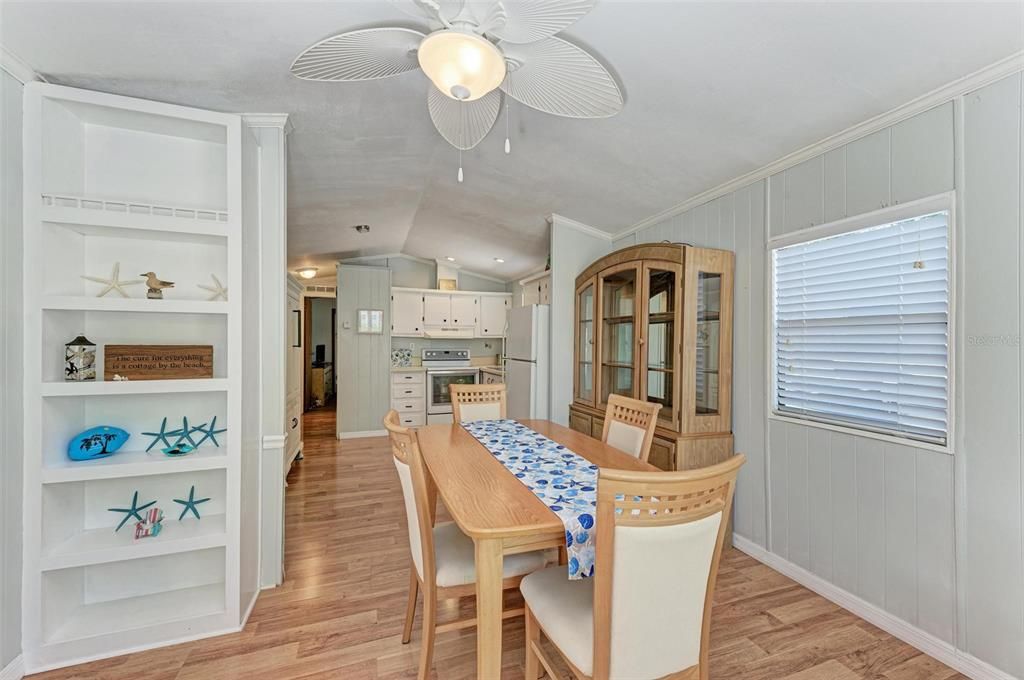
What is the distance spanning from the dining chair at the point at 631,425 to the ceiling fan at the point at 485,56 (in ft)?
4.55

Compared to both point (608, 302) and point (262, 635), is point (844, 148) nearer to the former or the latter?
point (608, 302)

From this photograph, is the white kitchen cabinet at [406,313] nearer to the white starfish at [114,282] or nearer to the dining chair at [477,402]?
the dining chair at [477,402]

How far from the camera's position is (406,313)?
19.2 feet

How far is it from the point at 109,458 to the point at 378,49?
1.97m

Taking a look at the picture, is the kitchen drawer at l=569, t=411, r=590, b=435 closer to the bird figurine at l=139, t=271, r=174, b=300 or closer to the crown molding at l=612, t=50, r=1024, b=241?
the crown molding at l=612, t=50, r=1024, b=241

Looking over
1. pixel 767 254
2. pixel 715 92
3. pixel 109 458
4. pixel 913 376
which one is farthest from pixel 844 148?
pixel 109 458

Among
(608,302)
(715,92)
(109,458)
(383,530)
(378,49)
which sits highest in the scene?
(715,92)

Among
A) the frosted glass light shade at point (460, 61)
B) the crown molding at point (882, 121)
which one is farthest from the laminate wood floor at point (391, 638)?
the crown molding at point (882, 121)

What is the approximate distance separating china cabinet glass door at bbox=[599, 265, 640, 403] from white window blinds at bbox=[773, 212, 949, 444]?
912mm

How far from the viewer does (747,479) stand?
2.60m

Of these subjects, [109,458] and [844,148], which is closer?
[109,458]

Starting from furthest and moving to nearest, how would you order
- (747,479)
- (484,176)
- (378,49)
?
(484,176), (747,479), (378,49)

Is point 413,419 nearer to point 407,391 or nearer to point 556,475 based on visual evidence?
point 407,391

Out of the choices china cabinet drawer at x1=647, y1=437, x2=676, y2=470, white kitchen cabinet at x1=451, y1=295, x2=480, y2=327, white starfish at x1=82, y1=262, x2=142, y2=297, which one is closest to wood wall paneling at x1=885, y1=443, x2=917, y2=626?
china cabinet drawer at x1=647, y1=437, x2=676, y2=470
